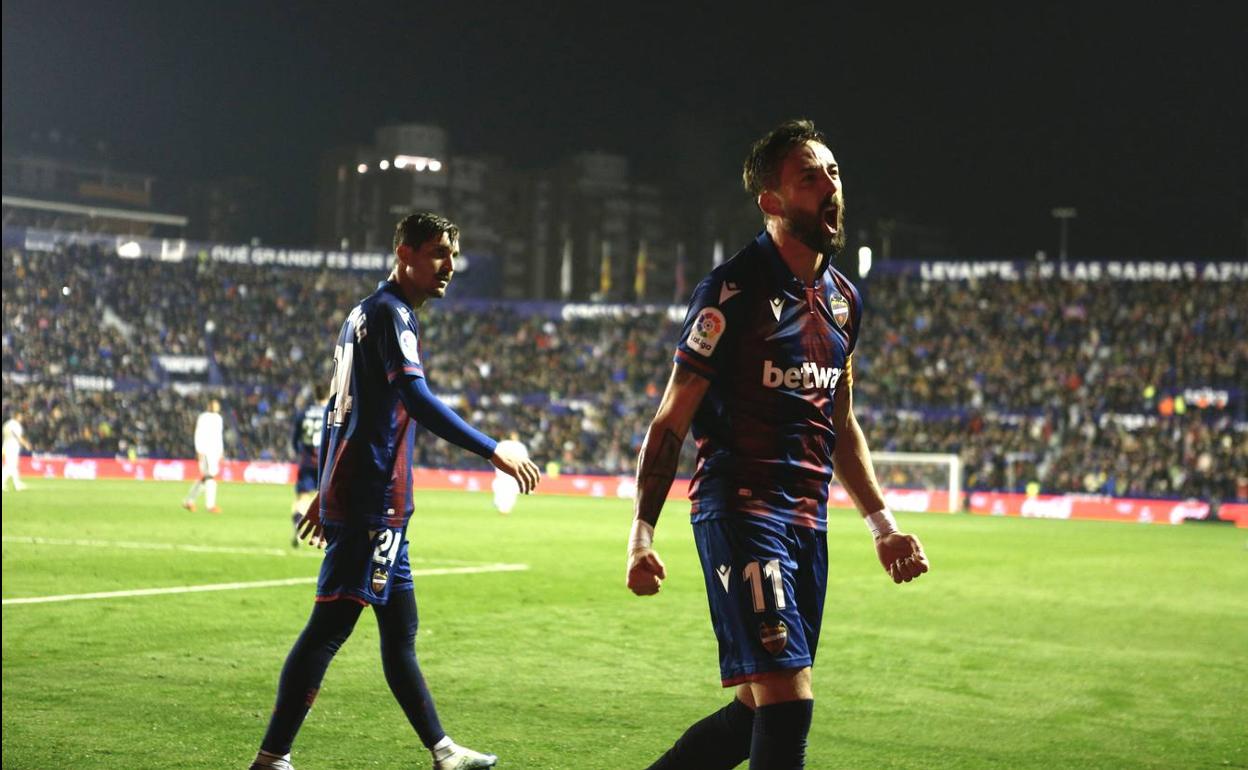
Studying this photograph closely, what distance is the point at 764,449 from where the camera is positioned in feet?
15.4

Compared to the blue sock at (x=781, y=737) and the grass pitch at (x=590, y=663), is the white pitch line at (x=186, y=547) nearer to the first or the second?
the grass pitch at (x=590, y=663)

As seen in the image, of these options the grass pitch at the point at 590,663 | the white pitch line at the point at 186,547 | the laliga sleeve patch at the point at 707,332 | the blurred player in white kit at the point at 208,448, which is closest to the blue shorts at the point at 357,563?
the grass pitch at the point at 590,663

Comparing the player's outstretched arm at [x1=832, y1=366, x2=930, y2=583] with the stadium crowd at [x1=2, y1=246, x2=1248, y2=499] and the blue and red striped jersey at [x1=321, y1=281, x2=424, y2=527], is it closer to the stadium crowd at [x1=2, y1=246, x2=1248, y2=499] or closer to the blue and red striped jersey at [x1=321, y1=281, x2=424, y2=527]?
the blue and red striped jersey at [x1=321, y1=281, x2=424, y2=527]

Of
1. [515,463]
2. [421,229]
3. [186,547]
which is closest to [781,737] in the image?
[515,463]

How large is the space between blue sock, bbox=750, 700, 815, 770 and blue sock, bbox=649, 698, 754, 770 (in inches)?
12.5

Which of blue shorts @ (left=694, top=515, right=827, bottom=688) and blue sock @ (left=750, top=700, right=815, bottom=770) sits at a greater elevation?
blue shorts @ (left=694, top=515, right=827, bottom=688)

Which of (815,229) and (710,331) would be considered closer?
(710,331)

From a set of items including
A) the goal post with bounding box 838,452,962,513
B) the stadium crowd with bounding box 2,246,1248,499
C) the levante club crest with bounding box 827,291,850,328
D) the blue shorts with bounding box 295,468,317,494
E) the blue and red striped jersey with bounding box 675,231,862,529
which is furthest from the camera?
the stadium crowd with bounding box 2,246,1248,499

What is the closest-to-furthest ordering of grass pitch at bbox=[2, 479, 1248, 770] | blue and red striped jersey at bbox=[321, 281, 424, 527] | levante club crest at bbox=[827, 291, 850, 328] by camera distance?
levante club crest at bbox=[827, 291, 850, 328] → blue and red striped jersey at bbox=[321, 281, 424, 527] → grass pitch at bbox=[2, 479, 1248, 770]

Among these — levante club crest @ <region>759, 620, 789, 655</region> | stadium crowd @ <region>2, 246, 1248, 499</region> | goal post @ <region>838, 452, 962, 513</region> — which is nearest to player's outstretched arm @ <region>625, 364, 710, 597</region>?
levante club crest @ <region>759, 620, 789, 655</region>

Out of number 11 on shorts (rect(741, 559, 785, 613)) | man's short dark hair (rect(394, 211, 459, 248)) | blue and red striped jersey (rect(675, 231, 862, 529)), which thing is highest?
man's short dark hair (rect(394, 211, 459, 248))

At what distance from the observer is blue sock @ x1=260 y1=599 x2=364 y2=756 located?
609 centimetres

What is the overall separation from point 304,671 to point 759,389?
8.21 ft

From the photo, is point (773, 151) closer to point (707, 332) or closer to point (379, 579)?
point (707, 332)
